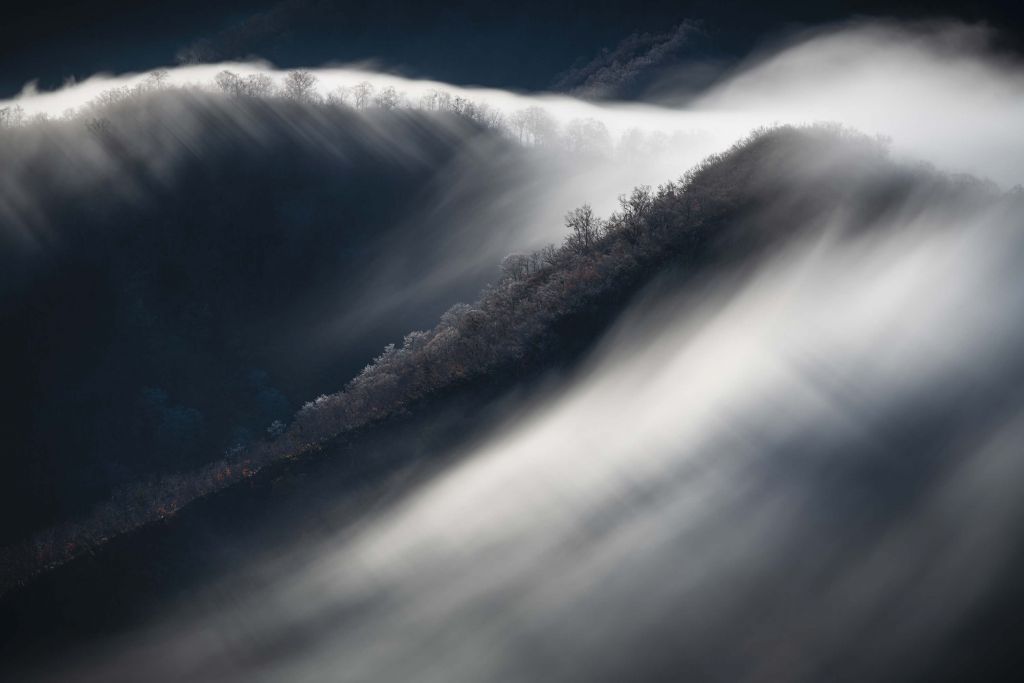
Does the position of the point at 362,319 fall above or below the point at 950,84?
below

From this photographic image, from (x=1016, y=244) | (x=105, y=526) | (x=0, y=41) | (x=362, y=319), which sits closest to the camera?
(x=1016, y=244)

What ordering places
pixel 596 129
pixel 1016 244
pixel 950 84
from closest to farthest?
pixel 1016 244, pixel 596 129, pixel 950 84

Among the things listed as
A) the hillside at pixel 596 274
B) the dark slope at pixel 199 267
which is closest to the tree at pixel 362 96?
the dark slope at pixel 199 267

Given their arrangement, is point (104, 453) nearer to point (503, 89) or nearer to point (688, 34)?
point (503, 89)

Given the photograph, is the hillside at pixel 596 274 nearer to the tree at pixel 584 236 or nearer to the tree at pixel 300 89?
the tree at pixel 584 236

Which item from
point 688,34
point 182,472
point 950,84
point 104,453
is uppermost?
point 688,34

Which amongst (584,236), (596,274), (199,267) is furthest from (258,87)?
(596,274)

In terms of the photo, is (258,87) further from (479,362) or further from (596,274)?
(479,362)

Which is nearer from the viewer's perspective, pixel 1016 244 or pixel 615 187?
pixel 1016 244

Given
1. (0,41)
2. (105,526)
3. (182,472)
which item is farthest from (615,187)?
(0,41)
